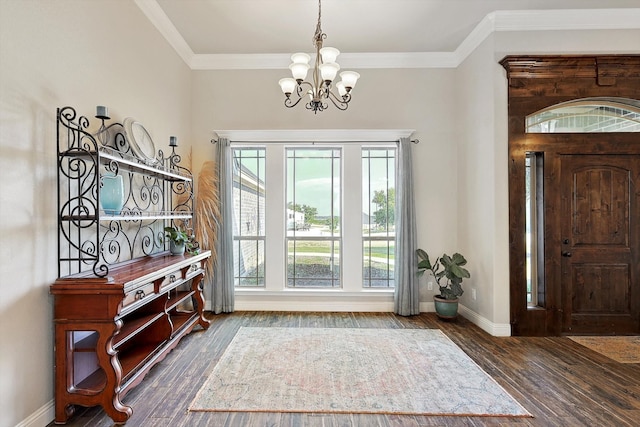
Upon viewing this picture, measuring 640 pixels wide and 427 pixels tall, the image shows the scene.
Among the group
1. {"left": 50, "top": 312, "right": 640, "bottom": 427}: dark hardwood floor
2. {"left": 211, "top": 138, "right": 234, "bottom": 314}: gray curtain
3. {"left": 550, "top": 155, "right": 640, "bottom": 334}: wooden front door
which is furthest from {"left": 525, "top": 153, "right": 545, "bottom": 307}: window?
{"left": 211, "top": 138, "right": 234, "bottom": 314}: gray curtain

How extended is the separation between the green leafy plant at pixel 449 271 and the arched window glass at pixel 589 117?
5.64ft

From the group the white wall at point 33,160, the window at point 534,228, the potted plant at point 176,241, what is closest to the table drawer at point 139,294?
the white wall at point 33,160

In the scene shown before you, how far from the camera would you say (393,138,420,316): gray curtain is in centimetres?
428

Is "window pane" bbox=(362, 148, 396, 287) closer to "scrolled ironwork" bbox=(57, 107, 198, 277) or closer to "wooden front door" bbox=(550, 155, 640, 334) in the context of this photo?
"wooden front door" bbox=(550, 155, 640, 334)

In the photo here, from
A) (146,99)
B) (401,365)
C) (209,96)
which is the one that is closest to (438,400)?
(401,365)

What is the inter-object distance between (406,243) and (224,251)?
7.97 feet

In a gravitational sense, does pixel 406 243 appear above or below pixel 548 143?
below

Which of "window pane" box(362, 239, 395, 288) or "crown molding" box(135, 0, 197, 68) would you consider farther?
"window pane" box(362, 239, 395, 288)

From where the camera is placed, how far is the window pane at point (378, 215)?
14.8ft

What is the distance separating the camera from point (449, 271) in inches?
156

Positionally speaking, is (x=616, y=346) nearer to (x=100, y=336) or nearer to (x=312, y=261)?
(x=312, y=261)

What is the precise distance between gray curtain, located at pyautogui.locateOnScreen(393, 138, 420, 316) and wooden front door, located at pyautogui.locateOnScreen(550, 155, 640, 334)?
1.60m

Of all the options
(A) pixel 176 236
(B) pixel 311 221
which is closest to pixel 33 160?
(A) pixel 176 236

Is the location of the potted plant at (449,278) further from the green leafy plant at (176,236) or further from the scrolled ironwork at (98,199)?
the scrolled ironwork at (98,199)
